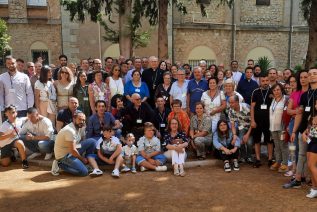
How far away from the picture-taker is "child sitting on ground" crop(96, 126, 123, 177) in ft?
21.3

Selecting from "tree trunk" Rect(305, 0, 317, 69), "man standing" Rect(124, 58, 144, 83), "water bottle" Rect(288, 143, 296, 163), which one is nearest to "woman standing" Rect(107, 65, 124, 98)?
"man standing" Rect(124, 58, 144, 83)

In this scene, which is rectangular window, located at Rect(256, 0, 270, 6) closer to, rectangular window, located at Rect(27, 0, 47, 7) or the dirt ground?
rectangular window, located at Rect(27, 0, 47, 7)

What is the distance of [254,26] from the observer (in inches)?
850

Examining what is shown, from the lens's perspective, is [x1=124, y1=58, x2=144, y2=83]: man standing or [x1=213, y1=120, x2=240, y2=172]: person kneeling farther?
[x1=124, y1=58, x2=144, y2=83]: man standing

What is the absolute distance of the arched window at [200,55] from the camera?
20703 millimetres

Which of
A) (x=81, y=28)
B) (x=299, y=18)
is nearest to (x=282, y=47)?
(x=299, y=18)

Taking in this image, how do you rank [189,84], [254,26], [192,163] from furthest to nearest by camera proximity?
[254,26] < [189,84] < [192,163]

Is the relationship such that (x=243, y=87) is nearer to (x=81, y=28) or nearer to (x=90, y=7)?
(x=90, y=7)

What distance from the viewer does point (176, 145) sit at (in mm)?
6602

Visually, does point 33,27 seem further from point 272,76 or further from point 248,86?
point 272,76

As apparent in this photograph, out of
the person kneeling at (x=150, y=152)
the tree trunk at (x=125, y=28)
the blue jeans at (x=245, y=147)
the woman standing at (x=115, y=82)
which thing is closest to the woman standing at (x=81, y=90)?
the woman standing at (x=115, y=82)

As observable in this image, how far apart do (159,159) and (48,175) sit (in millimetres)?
2172

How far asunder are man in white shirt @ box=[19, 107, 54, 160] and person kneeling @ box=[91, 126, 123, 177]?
1193mm

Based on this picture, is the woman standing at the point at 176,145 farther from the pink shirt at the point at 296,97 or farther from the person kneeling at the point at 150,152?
the pink shirt at the point at 296,97
